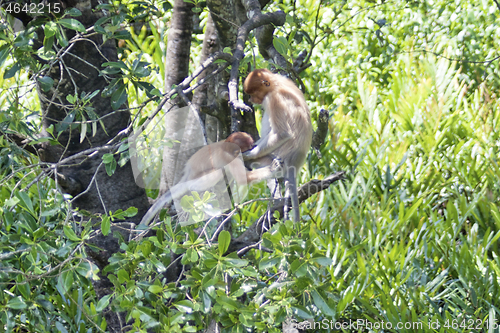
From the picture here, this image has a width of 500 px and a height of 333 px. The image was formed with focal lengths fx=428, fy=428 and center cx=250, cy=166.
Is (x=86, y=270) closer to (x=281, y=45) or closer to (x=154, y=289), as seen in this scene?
(x=154, y=289)

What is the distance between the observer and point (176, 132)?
2111mm

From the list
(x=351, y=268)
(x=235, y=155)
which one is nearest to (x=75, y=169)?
(x=235, y=155)

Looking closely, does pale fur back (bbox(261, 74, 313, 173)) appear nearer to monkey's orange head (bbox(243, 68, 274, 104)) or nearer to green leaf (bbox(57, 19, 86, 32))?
monkey's orange head (bbox(243, 68, 274, 104))

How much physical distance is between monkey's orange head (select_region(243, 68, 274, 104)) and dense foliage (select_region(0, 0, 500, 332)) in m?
0.28

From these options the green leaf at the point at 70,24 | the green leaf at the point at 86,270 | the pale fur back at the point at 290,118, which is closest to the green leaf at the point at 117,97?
the green leaf at the point at 70,24

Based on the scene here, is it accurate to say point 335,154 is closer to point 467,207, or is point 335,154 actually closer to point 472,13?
point 467,207

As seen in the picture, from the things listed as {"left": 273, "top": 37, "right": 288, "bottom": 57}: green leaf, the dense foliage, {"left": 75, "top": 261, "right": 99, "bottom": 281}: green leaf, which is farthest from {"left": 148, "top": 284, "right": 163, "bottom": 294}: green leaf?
{"left": 273, "top": 37, "right": 288, "bottom": 57}: green leaf

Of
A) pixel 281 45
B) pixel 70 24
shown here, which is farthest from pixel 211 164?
pixel 70 24

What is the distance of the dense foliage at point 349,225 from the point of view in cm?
114

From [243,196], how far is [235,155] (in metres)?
0.24

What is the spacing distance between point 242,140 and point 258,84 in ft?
1.39

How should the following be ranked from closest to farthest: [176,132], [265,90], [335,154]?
[176,132] → [265,90] → [335,154]

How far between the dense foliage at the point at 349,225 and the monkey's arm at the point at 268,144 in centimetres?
54

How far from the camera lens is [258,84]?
251 centimetres
